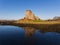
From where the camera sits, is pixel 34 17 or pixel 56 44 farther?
pixel 34 17

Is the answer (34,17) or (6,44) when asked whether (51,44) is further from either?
(34,17)

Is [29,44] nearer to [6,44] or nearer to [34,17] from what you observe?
[6,44]

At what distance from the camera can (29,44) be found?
71.6ft

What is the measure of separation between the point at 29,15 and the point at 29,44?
486 feet

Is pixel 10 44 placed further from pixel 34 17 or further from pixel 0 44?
pixel 34 17

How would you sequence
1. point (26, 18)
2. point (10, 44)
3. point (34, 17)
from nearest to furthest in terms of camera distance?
point (10, 44) < point (26, 18) < point (34, 17)

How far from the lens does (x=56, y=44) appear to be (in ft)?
71.7

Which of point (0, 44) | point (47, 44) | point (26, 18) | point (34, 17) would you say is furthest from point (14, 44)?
point (34, 17)

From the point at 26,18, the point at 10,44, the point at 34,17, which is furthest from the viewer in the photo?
the point at 34,17

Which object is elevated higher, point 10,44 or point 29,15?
point 29,15

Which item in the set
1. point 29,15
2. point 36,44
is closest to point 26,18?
point 29,15

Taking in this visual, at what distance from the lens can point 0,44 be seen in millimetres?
21688

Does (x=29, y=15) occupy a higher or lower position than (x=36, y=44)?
higher

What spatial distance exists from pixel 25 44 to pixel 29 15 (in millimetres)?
148100
